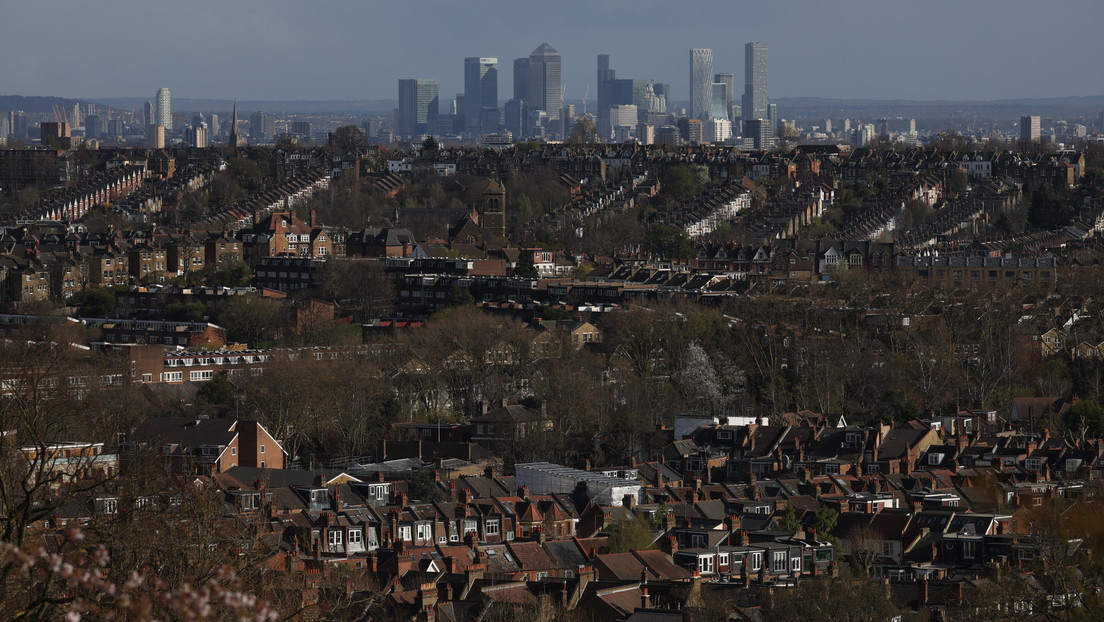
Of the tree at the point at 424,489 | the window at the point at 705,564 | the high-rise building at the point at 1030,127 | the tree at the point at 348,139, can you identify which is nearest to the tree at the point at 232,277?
the tree at the point at 424,489

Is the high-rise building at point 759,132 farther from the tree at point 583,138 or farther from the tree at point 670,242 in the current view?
the tree at point 670,242

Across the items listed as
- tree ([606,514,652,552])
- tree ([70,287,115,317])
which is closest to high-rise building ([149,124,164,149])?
tree ([70,287,115,317])

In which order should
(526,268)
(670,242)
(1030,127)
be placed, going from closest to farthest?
(526,268) → (670,242) → (1030,127)

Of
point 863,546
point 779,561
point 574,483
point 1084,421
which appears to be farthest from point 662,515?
point 1084,421

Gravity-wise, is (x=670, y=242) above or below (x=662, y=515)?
above

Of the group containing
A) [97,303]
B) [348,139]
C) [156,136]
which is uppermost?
[156,136]

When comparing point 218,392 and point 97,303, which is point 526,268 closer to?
point 97,303

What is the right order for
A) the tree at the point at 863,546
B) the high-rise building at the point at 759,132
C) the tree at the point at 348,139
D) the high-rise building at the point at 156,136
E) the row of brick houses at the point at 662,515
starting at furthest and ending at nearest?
the high-rise building at the point at 156,136
the high-rise building at the point at 759,132
the tree at the point at 348,139
the tree at the point at 863,546
the row of brick houses at the point at 662,515
